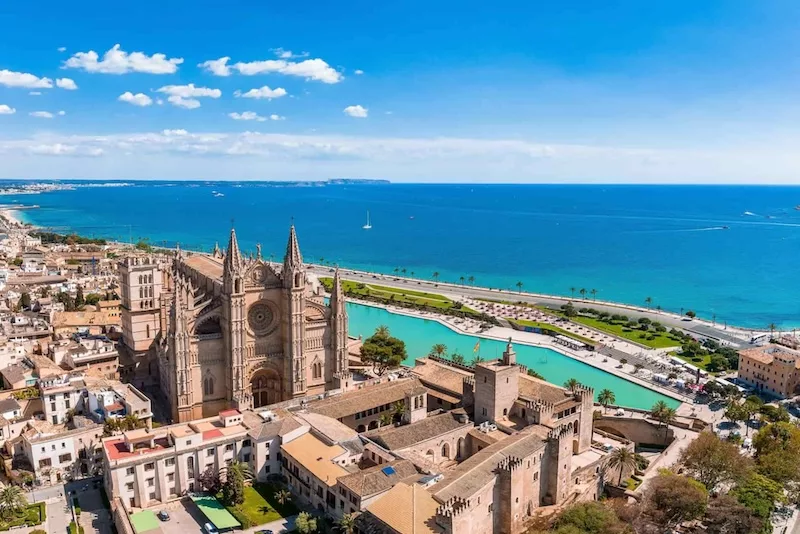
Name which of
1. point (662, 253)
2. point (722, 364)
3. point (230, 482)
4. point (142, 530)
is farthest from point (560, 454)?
point (662, 253)

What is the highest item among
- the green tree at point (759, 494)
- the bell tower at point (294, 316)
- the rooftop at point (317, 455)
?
the bell tower at point (294, 316)

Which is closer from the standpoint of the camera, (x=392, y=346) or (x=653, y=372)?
(x=392, y=346)

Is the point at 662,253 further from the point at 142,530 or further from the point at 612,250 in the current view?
the point at 142,530

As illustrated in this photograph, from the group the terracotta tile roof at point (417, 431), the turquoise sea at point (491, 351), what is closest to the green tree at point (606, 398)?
the turquoise sea at point (491, 351)

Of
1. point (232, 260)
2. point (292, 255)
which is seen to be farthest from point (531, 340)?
point (232, 260)

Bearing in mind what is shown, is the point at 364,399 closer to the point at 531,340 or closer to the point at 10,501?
the point at 10,501

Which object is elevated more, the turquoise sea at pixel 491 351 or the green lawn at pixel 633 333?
the green lawn at pixel 633 333

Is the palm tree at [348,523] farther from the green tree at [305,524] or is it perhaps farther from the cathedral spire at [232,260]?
the cathedral spire at [232,260]
